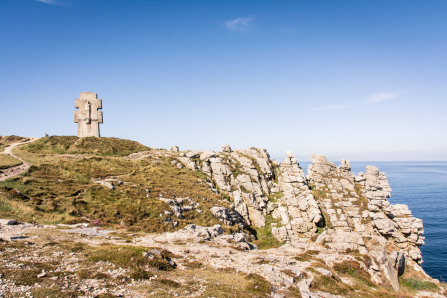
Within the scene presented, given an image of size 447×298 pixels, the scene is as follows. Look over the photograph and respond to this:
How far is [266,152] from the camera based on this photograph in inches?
2965

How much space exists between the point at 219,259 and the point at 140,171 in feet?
118

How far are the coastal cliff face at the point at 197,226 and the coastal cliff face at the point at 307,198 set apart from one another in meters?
0.28

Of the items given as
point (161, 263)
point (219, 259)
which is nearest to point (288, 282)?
point (219, 259)

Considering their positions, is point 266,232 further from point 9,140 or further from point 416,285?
point 9,140

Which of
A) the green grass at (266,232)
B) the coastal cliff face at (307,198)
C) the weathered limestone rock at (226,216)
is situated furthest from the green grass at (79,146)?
the green grass at (266,232)

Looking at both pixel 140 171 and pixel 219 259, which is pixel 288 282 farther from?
pixel 140 171

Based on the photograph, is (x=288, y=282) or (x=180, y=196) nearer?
(x=288, y=282)

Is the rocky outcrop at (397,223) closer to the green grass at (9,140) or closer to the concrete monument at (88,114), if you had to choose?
the concrete monument at (88,114)

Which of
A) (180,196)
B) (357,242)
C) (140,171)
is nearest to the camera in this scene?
(357,242)

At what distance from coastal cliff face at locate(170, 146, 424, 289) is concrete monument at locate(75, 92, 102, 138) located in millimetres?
25877

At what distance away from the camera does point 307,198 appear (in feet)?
186

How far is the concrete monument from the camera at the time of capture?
220 ft

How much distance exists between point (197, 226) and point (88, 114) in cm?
5168

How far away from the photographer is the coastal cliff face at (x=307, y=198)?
5106cm
